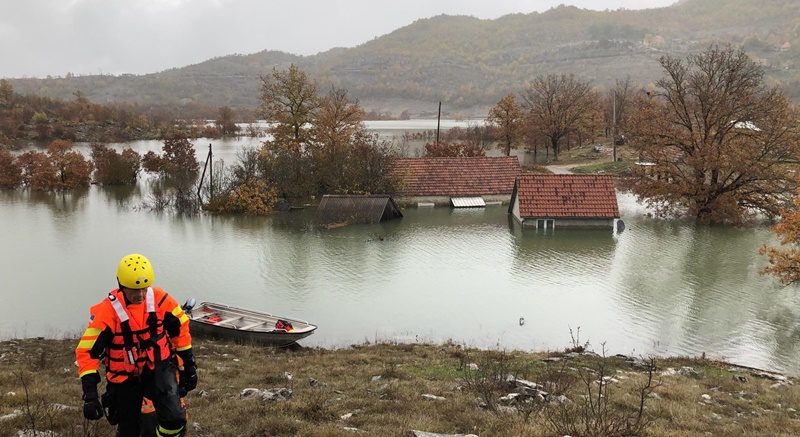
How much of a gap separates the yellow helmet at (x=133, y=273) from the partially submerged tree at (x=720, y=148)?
3052 cm

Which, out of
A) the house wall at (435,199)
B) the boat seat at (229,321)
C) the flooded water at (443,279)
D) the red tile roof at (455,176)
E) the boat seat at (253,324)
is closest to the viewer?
the boat seat at (253,324)

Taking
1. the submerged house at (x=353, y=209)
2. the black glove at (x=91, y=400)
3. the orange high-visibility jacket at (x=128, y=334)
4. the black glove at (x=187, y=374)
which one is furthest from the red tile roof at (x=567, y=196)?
the black glove at (x=91, y=400)

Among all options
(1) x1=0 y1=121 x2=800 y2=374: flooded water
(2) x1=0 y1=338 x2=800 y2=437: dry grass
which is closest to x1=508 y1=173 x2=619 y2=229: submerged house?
(1) x1=0 y1=121 x2=800 y2=374: flooded water

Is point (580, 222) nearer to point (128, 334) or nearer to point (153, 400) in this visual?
point (153, 400)

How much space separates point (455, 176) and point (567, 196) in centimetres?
1005

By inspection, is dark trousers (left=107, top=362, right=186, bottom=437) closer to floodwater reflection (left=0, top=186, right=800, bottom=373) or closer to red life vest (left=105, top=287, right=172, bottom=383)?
red life vest (left=105, top=287, right=172, bottom=383)

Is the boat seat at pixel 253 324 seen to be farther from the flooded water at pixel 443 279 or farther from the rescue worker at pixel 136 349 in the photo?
the rescue worker at pixel 136 349

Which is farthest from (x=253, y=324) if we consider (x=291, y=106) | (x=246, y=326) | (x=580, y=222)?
(x=291, y=106)

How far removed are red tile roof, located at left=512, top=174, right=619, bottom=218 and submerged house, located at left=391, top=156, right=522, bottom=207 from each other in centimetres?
589

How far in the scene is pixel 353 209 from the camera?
32.0 metres

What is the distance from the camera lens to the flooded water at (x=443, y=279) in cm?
1622

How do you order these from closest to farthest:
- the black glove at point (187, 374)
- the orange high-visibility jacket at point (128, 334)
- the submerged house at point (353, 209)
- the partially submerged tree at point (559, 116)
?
the orange high-visibility jacket at point (128, 334)
the black glove at point (187, 374)
the submerged house at point (353, 209)
the partially submerged tree at point (559, 116)

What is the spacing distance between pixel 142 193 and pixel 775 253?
38.6 metres

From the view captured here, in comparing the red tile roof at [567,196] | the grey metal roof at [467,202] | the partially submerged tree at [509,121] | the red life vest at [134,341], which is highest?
the partially submerged tree at [509,121]
